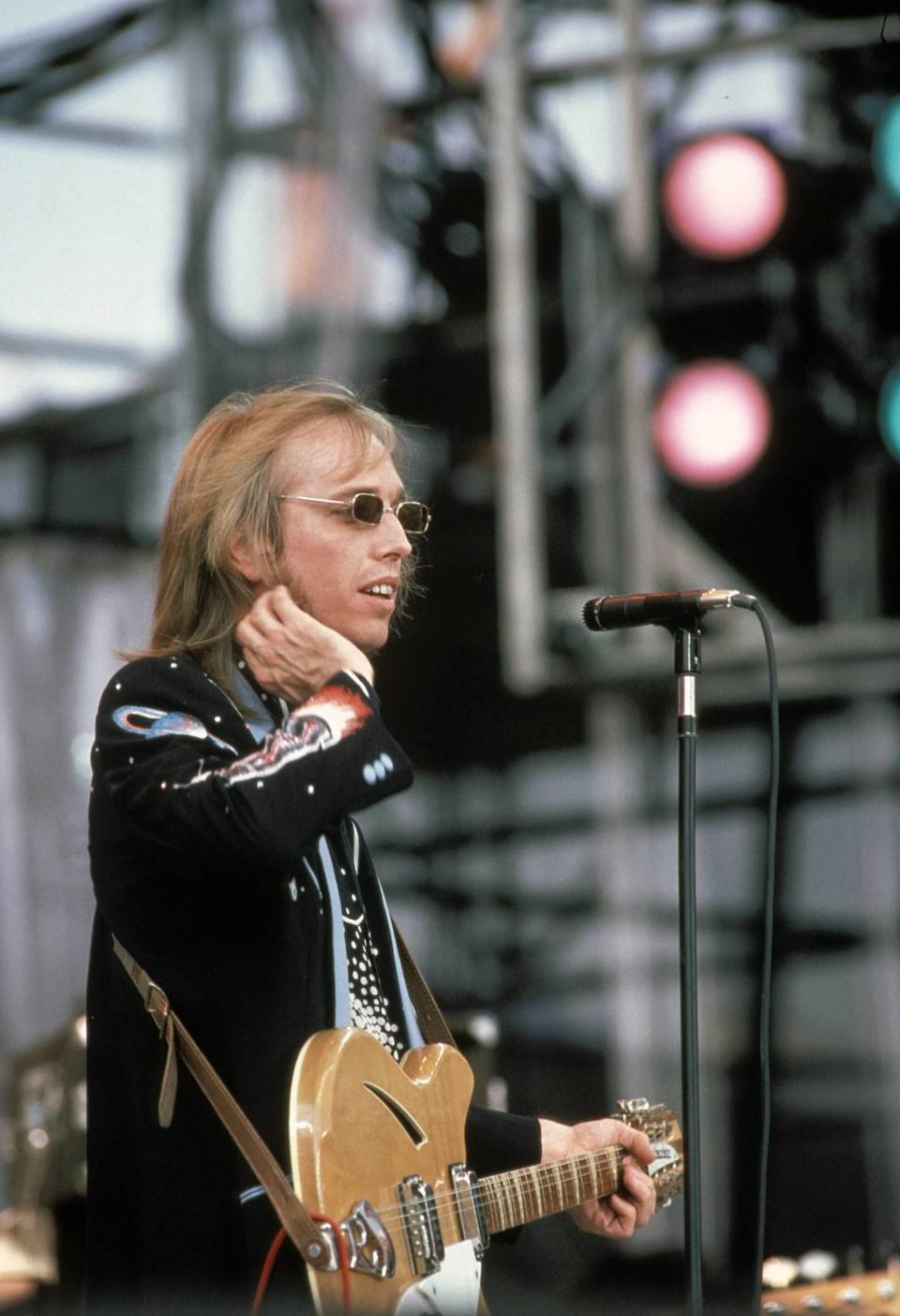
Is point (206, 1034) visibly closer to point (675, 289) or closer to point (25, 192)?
point (25, 192)

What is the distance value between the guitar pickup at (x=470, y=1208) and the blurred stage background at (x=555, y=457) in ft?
6.78

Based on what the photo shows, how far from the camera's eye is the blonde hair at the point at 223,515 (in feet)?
6.87

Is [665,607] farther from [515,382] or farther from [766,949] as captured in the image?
[515,382]

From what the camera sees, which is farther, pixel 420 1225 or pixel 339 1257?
pixel 420 1225

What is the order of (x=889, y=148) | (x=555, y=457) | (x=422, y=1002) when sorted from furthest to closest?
1. (x=555, y=457)
2. (x=889, y=148)
3. (x=422, y=1002)

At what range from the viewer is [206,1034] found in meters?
1.83

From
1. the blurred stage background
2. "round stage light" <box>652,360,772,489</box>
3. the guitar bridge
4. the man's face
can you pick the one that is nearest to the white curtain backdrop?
the blurred stage background

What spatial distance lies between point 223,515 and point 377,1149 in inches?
31.0

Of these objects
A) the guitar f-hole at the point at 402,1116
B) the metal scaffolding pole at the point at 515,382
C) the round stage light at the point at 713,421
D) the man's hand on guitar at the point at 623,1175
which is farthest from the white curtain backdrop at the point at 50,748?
the guitar f-hole at the point at 402,1116

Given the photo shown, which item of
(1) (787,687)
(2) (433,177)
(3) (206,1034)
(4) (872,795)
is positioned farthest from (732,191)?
(3) (206,1034)

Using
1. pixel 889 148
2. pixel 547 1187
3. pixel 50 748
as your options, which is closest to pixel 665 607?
pixel 547 1187

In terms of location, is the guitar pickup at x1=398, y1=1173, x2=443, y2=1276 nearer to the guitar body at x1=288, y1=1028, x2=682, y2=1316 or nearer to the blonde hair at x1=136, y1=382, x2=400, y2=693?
the guitar body at x1=288, y1=1028, x2=682, y2=1316

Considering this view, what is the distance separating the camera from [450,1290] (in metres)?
1.92

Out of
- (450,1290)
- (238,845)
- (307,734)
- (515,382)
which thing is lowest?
(450,1290)
